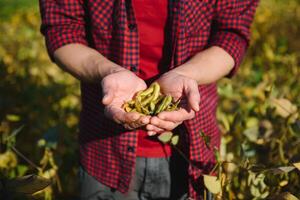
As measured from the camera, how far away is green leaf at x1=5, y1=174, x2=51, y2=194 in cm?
90

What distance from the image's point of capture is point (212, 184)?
3.57 ft

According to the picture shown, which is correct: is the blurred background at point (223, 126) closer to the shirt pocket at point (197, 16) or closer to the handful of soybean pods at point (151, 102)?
the handful of soybean pods at point (151, 102)

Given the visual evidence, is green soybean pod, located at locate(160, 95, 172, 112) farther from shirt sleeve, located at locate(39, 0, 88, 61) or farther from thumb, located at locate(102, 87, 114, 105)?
shirt sleeve, located at locate(39, 0, 88, 61)

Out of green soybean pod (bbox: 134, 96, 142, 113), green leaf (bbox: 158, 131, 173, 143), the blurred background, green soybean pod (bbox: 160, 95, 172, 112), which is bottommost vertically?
the blurred background

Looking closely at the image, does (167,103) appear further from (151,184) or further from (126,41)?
(151,184)

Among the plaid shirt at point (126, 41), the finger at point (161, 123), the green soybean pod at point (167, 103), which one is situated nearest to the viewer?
the finger at point (161, 123)

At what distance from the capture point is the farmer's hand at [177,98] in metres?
1.01

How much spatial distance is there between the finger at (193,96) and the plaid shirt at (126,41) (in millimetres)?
193

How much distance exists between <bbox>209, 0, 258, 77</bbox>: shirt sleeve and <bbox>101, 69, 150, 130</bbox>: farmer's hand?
0.29 metres

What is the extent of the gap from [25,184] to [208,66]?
1.96 ft

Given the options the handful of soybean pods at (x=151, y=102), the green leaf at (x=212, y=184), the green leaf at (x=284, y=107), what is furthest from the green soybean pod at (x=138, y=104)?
the green leaf at (x=284, y=107)

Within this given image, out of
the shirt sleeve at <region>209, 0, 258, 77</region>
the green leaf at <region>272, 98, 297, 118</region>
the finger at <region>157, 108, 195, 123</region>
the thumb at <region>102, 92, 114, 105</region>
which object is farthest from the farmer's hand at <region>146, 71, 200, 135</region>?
the green leaf at <region>272, 98, 297, 118</region>

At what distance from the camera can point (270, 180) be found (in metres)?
1.20

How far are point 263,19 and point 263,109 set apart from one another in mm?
1859
